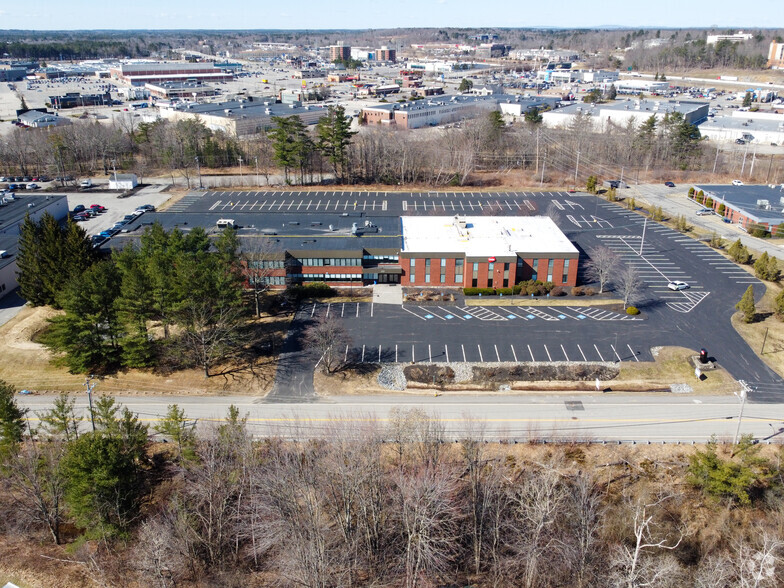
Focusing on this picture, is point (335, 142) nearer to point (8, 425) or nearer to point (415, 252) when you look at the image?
point (415, 252)

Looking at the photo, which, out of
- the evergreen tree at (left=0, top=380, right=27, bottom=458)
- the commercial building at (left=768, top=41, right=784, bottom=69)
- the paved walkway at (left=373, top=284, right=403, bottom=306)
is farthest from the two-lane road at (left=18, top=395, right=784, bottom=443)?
the commercial building at (left=768, top=41, right=784, bottom=69)

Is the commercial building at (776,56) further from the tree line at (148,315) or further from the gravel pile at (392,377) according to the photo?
the tree line at (148,315)

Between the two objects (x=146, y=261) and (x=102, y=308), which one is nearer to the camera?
(x=102, y=308)

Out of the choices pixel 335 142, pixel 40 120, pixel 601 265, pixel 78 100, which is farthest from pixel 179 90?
pixel 601 265

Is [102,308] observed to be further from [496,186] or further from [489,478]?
[496,186]

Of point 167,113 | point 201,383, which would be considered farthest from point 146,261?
point 167,113
